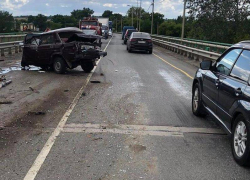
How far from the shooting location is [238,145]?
4289mm

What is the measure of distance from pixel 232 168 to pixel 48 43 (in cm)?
976

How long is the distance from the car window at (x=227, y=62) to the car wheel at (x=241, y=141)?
111cm

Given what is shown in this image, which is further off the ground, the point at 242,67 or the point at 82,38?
the point at 82,38

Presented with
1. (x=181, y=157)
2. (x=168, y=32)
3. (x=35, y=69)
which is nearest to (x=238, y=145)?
(x=181, y=157)

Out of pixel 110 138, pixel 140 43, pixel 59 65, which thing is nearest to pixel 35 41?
pixel 59 65

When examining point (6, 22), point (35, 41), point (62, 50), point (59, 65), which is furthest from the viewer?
point (6, 22)

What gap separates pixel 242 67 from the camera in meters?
4.62

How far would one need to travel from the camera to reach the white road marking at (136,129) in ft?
18.1

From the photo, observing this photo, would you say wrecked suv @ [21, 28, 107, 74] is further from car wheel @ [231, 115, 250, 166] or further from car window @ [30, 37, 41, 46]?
car wheel @ [231, 115, 250, 166]

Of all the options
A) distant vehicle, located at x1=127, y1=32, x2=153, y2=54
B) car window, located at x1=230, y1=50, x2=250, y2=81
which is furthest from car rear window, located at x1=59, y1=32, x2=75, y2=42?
distant vehicle, located at x1=127, y1=32, x2=153, y2=54

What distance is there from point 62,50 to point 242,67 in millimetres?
8339

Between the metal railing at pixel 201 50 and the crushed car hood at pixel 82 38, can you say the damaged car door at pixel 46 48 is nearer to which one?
the crushed car hood at pixel 82 38

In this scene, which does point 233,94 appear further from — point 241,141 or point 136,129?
point 136,129

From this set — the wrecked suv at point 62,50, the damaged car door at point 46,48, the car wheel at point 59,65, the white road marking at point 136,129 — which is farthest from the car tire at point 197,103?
the damaged car door at point 46,48
